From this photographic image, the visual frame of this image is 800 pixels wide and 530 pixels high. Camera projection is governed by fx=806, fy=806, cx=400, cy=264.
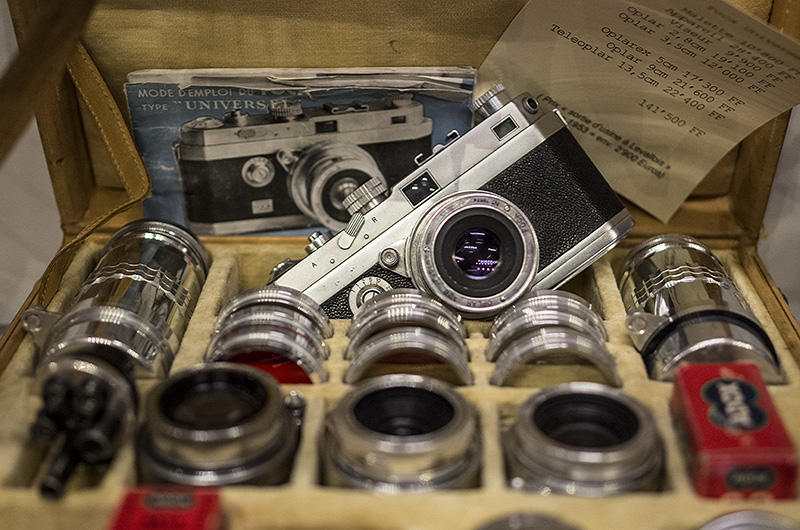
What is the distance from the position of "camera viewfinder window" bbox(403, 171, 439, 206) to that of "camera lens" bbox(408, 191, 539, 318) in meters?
0.02

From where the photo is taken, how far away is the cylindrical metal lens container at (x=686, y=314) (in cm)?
84

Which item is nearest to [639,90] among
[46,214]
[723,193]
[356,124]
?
[723,193]

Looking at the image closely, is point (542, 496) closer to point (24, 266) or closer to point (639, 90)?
point (639, 90)

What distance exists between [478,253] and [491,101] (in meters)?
0.19

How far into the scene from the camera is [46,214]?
134cm

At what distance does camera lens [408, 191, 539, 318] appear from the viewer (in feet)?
3.13

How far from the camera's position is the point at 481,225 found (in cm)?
97

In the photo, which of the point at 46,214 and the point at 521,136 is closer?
the point at 521,136

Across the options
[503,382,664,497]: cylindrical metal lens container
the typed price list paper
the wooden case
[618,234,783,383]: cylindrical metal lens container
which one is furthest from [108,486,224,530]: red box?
the typed price list paper

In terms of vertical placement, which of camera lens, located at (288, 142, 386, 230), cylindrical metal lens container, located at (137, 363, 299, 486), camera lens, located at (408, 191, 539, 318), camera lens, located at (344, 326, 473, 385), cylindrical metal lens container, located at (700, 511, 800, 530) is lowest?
cylindrical metal lens container, located at (700, 511, 800, 530)

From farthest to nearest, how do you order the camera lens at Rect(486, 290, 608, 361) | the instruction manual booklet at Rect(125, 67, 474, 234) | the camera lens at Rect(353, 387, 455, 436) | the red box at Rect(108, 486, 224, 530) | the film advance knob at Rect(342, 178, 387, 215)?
the instruction manual booklet at Rect(125, 67, 474, 234)
the film advance knob at Rect(342, 178, 387, 215)
the camera lens at Rect(486, 290, 608, 361)
the camera lens at Rect(353, 387, 455, 436)
the red box at Rect(108, 486, 224, 530)

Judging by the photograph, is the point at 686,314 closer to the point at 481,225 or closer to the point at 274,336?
the point at 481,225

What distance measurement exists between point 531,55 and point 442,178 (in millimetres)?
219

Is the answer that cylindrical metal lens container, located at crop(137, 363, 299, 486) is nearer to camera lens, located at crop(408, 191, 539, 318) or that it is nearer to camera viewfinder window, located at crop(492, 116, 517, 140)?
camera lens, located at crop(408, 191, 539, 318)
